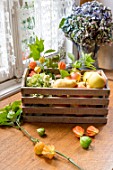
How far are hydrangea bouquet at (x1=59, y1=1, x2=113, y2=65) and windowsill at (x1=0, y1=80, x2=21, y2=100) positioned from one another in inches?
17.6

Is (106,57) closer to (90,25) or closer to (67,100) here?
(90,25)

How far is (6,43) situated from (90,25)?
48cm

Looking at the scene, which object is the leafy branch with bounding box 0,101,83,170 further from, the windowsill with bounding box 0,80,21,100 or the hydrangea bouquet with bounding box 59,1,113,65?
the hydrangea bouquet with bounding box 59,1,113,65

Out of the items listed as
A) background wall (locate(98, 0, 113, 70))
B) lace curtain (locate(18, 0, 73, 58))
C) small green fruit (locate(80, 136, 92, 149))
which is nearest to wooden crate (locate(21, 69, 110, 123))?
small green fruit (locate(80, 136, 92, 149))

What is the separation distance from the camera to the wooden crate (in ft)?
2.91

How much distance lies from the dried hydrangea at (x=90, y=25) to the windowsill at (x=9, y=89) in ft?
1.47

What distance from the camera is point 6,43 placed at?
1.19 metres

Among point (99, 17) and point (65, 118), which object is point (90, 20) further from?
point (65, 118)

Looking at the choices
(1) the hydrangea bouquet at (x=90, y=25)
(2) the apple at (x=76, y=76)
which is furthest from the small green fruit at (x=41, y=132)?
(1) the hydrangea bouquet at (x=90, y=25)

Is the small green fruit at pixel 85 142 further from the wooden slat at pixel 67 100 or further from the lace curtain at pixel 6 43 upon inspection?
the lace curtain at pixel 6 43

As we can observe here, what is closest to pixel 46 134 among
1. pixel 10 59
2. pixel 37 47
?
pixel 37 47

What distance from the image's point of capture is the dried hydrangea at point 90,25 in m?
1.29

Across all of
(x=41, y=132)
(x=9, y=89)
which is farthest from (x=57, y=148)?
(x=9, y=89)

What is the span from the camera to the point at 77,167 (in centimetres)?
71
